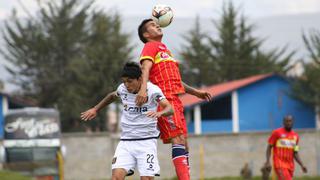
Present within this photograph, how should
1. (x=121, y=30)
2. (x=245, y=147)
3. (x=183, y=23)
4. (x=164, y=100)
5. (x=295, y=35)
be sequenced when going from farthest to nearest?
1. (x=295, y=35)
2. (x=183, y=23)
3. (x=121, y=30)
4. (x=245, y=147)
5. (x=164, y=100)

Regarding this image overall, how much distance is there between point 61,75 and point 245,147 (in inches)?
966

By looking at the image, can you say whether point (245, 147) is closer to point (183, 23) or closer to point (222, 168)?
point (222, 168)

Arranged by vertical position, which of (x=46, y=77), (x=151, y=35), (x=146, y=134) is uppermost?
(x=46, y=77)

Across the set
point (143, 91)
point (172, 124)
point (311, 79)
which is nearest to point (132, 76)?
point (143, 91)

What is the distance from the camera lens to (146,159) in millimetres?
9711

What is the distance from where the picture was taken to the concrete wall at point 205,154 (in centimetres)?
3369

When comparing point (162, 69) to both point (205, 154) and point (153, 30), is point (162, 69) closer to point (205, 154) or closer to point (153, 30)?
point (153, 30)

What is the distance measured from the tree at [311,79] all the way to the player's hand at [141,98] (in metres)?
44.1

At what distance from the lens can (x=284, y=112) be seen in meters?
55.8

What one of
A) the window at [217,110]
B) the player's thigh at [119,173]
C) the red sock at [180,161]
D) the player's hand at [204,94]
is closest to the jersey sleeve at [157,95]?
the red sock at [180,161]

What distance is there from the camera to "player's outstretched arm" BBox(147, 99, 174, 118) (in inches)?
368

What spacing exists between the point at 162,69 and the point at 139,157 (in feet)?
3.71

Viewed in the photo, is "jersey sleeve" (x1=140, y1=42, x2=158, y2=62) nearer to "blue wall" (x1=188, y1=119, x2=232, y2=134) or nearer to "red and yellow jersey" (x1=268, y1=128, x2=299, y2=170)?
"red and yellow jersey" (x1=268, y1=128, x2=299, y2=170)

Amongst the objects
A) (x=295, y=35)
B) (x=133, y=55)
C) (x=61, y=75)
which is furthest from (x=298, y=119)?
(x=295, y=35)
